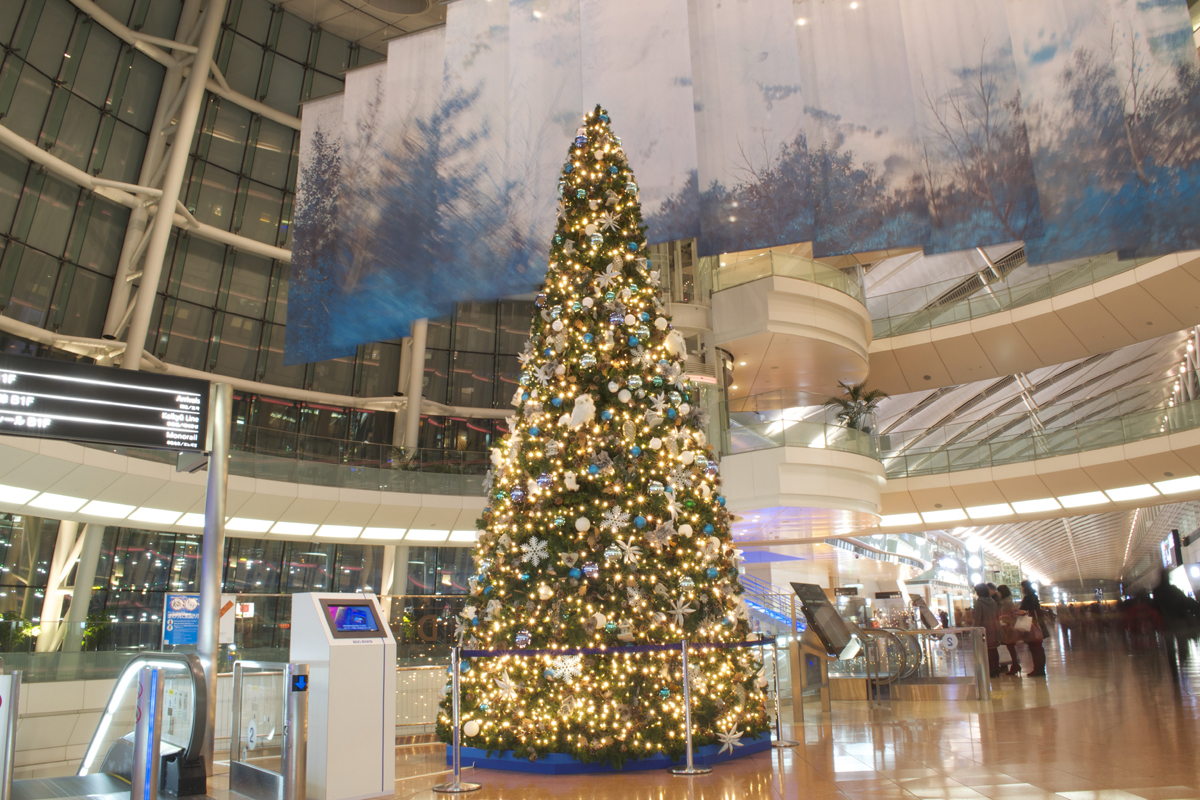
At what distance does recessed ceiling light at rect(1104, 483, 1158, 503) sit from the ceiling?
815 inches

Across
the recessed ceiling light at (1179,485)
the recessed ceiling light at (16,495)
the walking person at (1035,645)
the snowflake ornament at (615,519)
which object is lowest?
the walking person at (1035,645)

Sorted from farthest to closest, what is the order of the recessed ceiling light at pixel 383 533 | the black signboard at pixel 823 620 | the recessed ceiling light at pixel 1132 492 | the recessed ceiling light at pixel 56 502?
the recessed ceiling light at pixel 383 533, the recessed ceiling light at pixel 1132 492, the recessed ceiling light at pixel 56 502, the black signboard at pixel 823 620

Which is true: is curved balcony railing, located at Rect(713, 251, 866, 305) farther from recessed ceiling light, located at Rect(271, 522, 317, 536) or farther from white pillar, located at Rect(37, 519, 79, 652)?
white pillar, located at Rect(37, 519, 79, 652)

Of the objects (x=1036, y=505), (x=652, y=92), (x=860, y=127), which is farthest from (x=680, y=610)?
(x=1036, y=505)

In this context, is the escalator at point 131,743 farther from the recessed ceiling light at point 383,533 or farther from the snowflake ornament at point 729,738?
the recessed ceiling light at point 383,533

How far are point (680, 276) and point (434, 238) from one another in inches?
210

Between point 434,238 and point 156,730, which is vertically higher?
point 434,238

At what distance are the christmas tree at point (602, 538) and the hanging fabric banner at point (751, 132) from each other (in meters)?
4.82

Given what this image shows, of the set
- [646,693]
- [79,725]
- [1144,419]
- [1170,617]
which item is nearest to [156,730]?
[79,725]

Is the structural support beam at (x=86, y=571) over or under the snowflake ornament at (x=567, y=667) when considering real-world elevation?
over

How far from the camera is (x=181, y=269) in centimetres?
2203

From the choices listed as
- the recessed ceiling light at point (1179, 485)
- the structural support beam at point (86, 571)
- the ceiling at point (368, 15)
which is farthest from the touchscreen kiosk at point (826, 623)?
the ceiling at point (368, 15)

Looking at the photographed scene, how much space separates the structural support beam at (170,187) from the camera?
59.1ft

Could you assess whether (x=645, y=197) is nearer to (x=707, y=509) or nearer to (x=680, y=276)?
(x=680, y=276)
